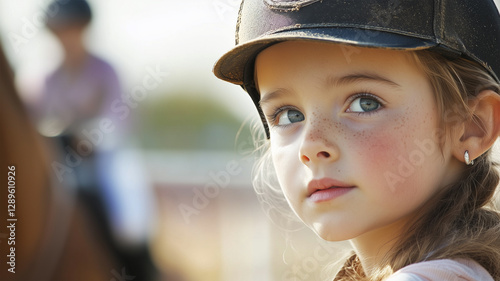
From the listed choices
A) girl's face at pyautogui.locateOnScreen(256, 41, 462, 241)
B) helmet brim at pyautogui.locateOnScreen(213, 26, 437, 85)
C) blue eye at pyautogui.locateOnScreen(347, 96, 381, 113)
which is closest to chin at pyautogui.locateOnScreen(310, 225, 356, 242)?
girl's face at pyautogui.locateOnScreen(256, 41, 462, 241)

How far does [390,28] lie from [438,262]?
1.61 ft

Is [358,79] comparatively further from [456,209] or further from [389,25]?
[456,209]

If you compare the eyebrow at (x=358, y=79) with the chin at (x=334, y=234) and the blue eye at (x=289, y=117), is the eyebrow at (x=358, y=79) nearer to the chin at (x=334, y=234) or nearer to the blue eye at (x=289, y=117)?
the blue eye at (x=289, y=117)

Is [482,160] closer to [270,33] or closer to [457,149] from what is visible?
[457,149]

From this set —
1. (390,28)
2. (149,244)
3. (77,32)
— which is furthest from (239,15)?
(77,32)

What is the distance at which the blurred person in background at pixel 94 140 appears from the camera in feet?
9.17

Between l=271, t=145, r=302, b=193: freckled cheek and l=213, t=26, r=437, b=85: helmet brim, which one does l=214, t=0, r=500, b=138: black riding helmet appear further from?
l=271, t=145, r=302, b=193: freckled cheek

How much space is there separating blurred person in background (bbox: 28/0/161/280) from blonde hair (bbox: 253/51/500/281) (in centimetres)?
153

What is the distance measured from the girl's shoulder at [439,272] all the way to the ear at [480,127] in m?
0.35

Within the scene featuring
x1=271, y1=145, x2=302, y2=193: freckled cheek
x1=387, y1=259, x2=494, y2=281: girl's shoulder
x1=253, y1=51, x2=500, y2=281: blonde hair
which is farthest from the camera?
x1=271, y1=145, x2=302, y2=193: freckled cheek

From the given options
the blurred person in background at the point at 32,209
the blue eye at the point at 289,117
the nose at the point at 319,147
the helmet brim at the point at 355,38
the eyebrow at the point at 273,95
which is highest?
the helmet brim at the point at 355,38

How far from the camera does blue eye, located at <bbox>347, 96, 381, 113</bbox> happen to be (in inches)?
55.7

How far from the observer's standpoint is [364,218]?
1.41m

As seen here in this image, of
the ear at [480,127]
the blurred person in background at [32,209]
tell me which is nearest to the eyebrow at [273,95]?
the ear at [480,127]
